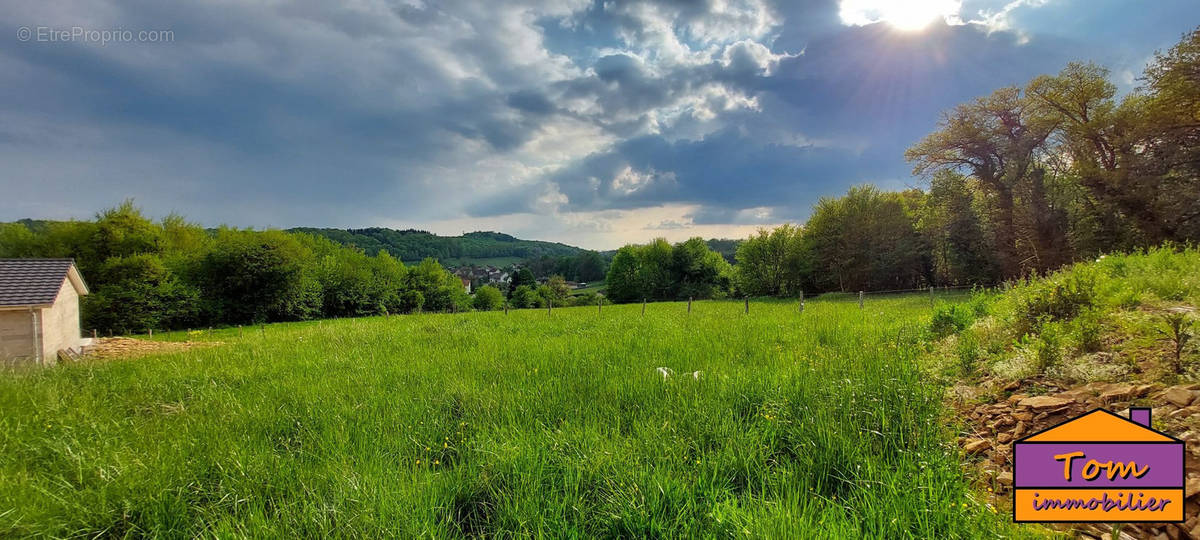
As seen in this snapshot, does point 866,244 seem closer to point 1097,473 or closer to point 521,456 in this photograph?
point 1097,473

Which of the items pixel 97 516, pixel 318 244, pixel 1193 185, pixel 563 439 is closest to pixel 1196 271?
pixel 563 439

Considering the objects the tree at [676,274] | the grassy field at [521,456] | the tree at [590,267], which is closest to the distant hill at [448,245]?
the tree at [590,267]

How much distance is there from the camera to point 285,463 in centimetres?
315

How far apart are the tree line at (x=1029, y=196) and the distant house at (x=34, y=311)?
38.4m

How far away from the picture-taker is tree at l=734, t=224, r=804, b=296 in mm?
43484

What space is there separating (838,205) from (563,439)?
44.3 metres

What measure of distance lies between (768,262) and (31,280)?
53492mm

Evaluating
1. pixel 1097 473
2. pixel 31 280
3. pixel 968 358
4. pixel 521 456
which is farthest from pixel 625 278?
pixel 1097 473

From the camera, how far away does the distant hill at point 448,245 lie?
10388 cm

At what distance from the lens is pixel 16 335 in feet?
43.3

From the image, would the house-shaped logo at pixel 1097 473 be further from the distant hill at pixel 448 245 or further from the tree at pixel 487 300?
the distant hill at pixel 448 245

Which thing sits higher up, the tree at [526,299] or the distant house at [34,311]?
the distant house at [34,311]

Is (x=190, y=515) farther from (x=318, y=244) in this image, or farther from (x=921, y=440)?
(x=318, y=244)

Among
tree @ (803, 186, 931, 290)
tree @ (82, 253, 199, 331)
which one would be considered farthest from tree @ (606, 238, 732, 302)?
tree @ (82, 253, 199, 331)
